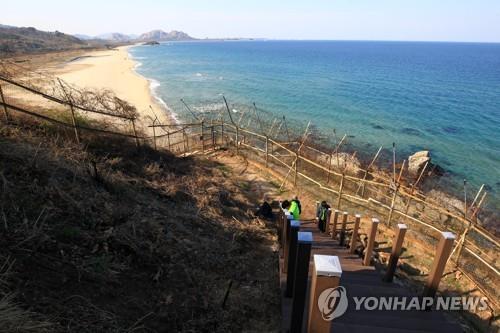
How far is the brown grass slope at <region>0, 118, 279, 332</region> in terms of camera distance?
3.48 metres

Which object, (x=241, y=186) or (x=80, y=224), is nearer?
(x=80, y=224)

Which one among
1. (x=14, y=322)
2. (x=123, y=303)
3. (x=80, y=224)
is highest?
(x=14, y=322)

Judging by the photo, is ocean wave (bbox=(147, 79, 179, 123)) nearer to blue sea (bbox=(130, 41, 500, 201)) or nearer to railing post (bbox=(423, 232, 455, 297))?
blue sea (bbox=(130, 41, 500, 201))

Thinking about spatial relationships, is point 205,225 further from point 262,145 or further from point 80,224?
point 262,145

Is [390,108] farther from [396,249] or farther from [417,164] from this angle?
[396,249]

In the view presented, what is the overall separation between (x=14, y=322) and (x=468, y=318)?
25.0 feet

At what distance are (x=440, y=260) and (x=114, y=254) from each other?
4.61 metres

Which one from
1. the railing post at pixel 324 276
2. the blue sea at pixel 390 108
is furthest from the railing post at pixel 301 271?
the blue sea at pixel 390 108

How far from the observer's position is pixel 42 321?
118 inches

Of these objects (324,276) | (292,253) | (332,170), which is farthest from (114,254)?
(332,170)

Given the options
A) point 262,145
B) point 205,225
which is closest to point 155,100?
point 262,145

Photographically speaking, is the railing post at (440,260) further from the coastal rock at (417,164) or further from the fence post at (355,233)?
the coastal rock at (417,164)

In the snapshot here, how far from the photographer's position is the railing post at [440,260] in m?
3.88

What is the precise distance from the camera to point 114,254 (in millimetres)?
4645
